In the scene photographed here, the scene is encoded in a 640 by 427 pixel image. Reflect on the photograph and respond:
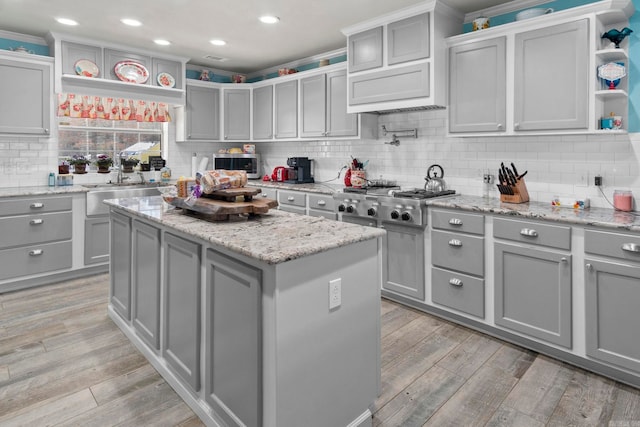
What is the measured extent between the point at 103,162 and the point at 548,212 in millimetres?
4897

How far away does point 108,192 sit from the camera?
4590 mm

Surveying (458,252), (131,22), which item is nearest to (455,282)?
(458,252)

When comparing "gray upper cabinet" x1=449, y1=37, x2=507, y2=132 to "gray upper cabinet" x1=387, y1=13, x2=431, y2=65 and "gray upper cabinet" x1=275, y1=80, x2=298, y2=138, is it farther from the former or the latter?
"gray upper cabinet" x1=275, y1=80, x2=298, y2=138

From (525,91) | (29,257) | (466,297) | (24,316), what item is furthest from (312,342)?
(29,257)

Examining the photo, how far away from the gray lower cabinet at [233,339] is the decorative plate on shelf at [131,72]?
3858mm

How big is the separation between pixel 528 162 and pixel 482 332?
4.84 ft

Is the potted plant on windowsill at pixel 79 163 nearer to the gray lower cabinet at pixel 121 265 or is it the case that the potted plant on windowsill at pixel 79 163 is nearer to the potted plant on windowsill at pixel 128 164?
the potted plant on windowsill at pixel 128 164

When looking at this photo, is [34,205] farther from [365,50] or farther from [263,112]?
[365,50]

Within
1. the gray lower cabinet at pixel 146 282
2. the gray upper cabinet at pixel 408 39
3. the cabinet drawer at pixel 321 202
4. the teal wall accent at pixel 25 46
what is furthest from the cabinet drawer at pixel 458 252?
the teal wall accent at pixel 25 46

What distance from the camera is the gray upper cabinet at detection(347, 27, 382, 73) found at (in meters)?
3.90

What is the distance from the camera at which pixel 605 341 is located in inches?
96.3

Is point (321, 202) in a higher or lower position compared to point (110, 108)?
lower

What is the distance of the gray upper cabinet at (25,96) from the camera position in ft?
13.6

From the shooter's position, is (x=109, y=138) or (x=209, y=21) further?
(x=109, y=138)
